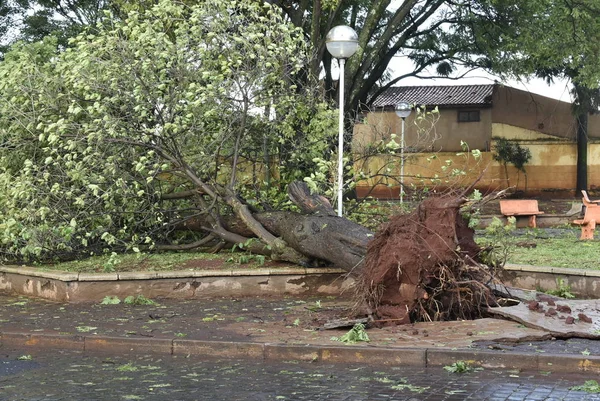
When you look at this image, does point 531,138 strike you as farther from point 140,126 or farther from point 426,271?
Answer: point 426,271

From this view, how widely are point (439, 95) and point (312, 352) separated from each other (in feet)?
130

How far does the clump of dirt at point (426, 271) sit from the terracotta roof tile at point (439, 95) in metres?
34.1

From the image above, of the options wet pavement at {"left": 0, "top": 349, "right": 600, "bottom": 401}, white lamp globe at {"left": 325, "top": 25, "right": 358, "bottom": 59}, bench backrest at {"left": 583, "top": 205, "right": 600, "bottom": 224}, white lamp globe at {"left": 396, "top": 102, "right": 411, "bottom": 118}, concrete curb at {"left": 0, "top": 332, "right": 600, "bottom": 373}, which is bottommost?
wet pavement at {"left": 0, "top": 349, "right": 600, "bottom": 401}

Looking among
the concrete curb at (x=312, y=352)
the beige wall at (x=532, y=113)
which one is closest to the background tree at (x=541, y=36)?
the beige wall at (x=532, y=113)

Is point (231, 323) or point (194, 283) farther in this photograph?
point (194, 283)

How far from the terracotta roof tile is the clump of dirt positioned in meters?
34.1

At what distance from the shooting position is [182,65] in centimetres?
1302

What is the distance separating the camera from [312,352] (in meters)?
7.82

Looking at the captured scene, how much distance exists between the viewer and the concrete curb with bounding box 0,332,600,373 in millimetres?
7215

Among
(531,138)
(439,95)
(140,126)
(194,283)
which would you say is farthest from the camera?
(439,95)

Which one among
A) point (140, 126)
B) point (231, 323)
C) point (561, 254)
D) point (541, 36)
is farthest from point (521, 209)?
point (231, 323)

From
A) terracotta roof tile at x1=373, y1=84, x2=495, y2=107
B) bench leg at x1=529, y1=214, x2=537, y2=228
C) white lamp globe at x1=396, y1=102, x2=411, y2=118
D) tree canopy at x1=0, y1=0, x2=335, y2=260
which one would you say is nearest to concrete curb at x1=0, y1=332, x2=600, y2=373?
tree canopy at x1=0, y1=0, x2=335, y2=260

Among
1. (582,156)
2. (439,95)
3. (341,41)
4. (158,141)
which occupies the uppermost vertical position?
(439,95)

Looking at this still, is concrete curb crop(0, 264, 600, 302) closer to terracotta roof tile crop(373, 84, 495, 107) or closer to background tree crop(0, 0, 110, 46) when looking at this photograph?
background tree crop(0, 0, 110, 46)
